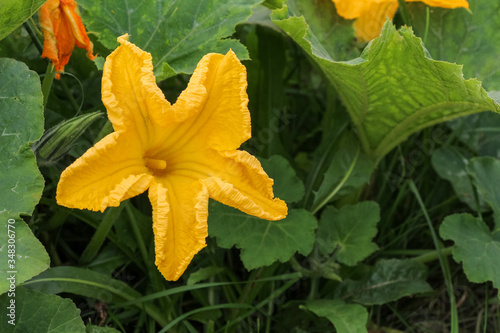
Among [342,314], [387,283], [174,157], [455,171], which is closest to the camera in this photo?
[174,157]

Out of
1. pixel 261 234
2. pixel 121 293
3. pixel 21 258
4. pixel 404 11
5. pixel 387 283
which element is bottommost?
pixel 387 283

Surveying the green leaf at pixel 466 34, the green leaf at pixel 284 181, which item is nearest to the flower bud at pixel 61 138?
the green leaf at pixel 284 181

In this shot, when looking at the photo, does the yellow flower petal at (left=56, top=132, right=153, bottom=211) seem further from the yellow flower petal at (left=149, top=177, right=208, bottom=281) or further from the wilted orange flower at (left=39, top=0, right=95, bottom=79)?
the wilted orange flower at (left=39, top=0, right=95, bottom=79)

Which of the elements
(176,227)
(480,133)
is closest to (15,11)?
(176,227)

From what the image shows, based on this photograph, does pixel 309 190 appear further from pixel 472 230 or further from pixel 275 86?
pixel 472 230

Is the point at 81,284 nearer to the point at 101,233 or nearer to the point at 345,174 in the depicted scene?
the point at 101,233

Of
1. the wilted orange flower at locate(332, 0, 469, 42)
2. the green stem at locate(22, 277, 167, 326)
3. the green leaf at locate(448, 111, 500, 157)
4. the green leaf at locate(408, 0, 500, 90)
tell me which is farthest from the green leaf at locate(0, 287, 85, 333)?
the green leaf at locate(448, 111, 500, 157)

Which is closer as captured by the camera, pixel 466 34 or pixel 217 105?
pixel 217 105

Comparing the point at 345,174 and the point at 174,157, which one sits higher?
the point at 174,157
